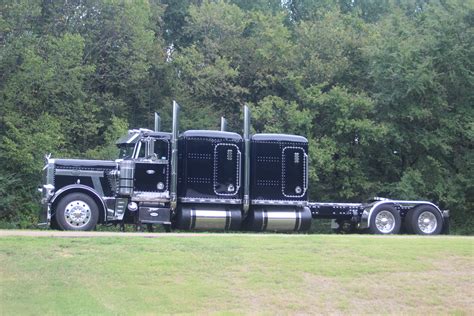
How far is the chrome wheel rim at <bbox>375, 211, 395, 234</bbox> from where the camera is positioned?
22984 mm

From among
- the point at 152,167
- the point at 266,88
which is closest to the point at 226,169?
the point at 152,167

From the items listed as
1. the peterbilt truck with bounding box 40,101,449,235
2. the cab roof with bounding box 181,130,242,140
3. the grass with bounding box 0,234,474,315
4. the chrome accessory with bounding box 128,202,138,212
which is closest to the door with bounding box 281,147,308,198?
the peterbilt truck with bounding box 40,101,449,235

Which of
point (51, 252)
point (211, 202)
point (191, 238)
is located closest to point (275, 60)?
point (211, 202)

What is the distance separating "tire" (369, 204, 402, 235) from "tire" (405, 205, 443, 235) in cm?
36

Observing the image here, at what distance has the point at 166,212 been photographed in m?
20.8

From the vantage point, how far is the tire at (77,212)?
19422 millimetres

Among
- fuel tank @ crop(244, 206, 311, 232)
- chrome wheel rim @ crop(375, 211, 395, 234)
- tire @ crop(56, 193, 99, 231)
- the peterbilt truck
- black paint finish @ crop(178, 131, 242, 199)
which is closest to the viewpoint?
tire @ crop(56, 193, 99, 231)

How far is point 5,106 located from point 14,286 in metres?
21.7

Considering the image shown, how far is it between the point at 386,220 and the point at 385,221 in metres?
0.04

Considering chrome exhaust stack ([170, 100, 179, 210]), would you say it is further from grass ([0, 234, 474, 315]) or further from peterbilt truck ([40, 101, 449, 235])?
grass ([0, 234, 474, 315])

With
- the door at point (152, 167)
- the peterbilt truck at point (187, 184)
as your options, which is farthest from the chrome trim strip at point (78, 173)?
the door at point (152, 167)

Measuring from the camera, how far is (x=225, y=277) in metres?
12.4

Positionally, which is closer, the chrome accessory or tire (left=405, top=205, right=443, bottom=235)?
the chrome accessory

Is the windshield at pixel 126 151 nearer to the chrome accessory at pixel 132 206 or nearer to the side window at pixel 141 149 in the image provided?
the side window at pixel 141 149
